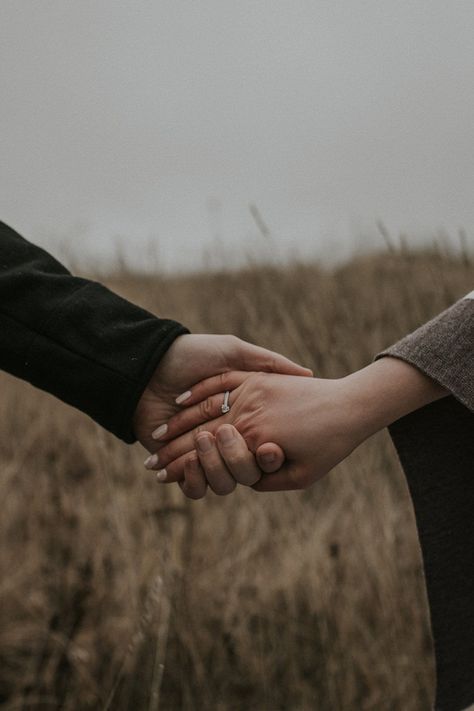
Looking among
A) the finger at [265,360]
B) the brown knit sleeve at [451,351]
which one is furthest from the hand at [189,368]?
the brown knit sleeve at [451,351]

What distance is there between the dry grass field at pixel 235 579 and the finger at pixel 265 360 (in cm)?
24

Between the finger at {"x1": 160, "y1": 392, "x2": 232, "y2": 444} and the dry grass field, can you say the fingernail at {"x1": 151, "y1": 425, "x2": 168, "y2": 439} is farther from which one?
the dry grass field

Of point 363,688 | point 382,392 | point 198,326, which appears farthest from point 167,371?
point 198,326

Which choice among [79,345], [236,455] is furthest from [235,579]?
[79,345]

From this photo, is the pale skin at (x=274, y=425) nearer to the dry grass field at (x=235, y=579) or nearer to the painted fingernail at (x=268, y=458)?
the painted fingernail at (x=268, y=458)

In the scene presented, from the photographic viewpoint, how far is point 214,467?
162 centimetres

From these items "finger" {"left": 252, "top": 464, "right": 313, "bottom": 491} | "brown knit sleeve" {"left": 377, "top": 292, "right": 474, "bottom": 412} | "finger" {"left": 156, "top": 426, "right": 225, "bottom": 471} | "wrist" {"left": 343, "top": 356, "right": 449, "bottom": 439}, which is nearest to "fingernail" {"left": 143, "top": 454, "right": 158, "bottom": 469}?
"finger" {"left": 156, "top": 426, "right": 225, "bottom": 471}

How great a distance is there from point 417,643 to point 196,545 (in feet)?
2.28

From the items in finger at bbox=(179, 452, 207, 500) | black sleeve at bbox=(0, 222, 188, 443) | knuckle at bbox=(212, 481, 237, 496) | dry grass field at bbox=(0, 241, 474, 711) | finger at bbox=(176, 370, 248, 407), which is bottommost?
dry grass field at bbox=(0, 241, 474, 711)

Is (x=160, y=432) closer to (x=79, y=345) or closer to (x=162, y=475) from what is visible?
(x=162, y=475)

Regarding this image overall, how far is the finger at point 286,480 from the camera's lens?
158 centimetres

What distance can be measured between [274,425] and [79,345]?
0.45 m

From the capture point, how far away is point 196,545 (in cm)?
223

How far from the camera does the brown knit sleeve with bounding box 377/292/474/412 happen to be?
3.90 ft
